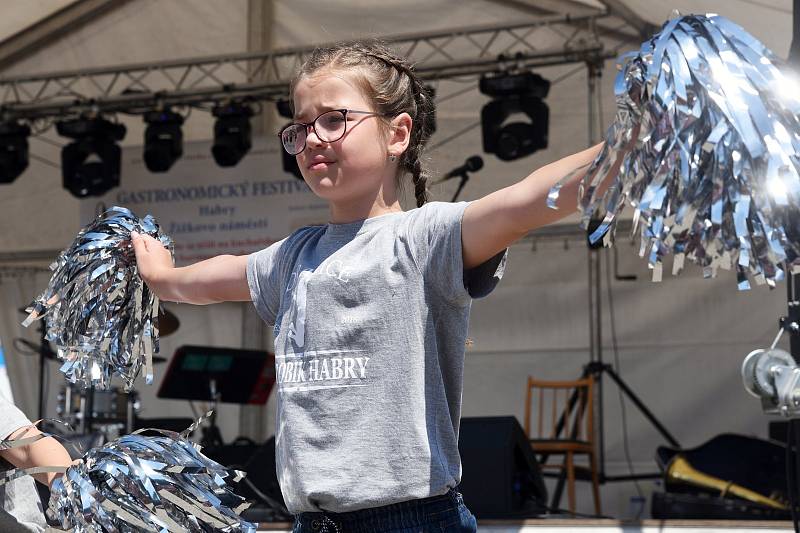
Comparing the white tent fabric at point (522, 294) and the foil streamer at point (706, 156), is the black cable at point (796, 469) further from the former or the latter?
the white tent fabric at point (522, 294)

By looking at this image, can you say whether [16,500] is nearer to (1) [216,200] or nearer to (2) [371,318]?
(2) [371,318]

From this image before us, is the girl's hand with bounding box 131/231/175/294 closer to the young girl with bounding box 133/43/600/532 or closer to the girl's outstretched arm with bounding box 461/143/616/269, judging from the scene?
the young girl with bounding box 133/43/600/532

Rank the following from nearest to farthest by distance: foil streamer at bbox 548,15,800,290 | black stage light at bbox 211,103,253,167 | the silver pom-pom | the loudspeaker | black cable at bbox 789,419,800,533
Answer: foil streamer at bbox 548,15,800,290 < the silver pom-pom < black cable at bbox 789,419,800,533 < the loudspeaker < black stage light at bbox 211,103,253,167

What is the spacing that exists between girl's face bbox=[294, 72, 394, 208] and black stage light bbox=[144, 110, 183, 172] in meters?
6.37

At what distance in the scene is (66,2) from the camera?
7883mm

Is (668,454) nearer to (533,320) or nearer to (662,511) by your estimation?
(662,511)

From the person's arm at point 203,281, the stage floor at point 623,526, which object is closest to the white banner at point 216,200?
the stage floor at point 623,526

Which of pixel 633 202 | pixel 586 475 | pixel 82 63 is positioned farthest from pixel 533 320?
pixel 633 202

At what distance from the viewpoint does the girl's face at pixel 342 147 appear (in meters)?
1.53

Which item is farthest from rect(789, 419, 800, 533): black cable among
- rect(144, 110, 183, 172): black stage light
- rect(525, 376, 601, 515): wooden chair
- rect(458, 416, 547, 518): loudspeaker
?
rect(144, 110, 183, 172): black stage light

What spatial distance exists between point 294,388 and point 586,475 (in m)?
5.55

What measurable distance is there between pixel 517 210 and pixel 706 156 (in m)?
0.25

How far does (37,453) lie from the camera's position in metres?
1.82

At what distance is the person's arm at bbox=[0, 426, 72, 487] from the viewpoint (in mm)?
1803
